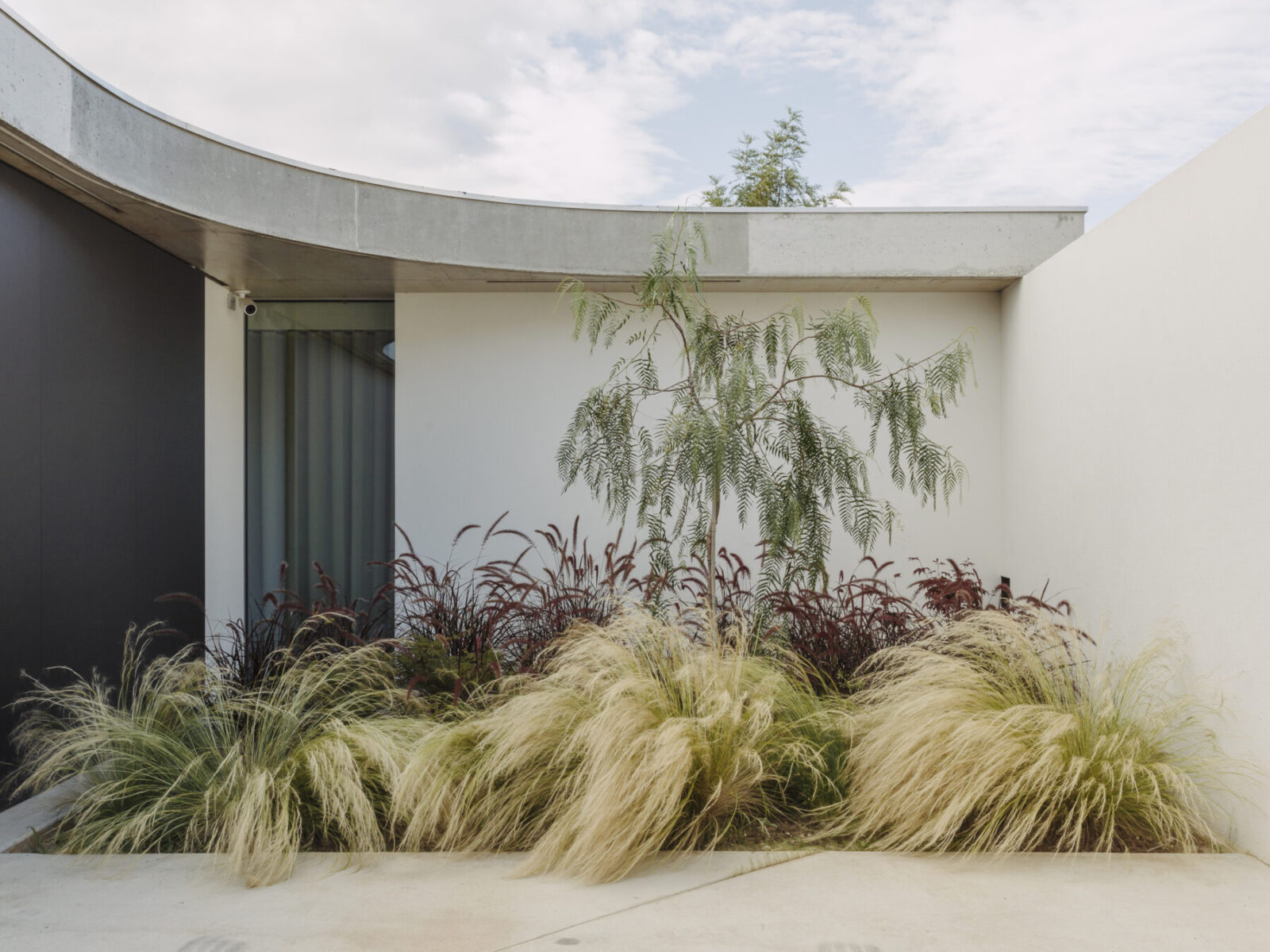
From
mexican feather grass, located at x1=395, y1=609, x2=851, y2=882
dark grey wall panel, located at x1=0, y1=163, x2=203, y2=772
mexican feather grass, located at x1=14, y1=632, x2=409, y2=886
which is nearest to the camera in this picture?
mexican feather grass, located at x1=395, y1=609, x2=851, y2=882

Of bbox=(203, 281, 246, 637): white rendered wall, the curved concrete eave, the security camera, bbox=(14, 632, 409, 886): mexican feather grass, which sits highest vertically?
the curved concrete eave

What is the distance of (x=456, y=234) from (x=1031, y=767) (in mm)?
3878

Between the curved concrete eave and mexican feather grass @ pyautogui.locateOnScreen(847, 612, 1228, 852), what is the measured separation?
9.28 ft

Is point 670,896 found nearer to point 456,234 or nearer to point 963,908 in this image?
point 963,908

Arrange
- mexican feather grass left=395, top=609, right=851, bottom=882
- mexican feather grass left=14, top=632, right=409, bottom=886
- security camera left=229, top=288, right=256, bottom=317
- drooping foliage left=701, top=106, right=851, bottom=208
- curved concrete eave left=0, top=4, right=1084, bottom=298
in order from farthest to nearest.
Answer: drooping foliage left=701, top=106, right=851, bottom=208 → security camera left=229, top=288, right=256, bottom=317 → curved concrete eave left=0, top=4, right=1084, bottom=298 → mexican feather grass left=14, top=632, right=409, bottom=886 → mexican feather grass left=395, top=609, right=851, bottom=882

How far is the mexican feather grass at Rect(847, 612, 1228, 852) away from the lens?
2643 mm

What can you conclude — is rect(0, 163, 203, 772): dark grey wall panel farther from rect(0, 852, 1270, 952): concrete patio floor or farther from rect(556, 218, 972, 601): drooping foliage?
rect(556, 218, 972, 601): drooping foliage

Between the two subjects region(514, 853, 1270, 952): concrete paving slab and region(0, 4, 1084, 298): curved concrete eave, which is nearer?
region(514, 853, 1270, 952): concrete paving slab

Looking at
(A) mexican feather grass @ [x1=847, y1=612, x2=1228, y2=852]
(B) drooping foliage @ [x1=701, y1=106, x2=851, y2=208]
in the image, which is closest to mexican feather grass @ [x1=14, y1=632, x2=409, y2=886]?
(A) mexican feather grass @ [x1=847, y1=612, x2=1228, y2=852]

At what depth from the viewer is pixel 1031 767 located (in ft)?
8.59

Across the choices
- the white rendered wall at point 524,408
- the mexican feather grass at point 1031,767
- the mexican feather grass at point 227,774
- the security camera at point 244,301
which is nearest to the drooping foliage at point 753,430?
the mexican feather grass at point 1031,767

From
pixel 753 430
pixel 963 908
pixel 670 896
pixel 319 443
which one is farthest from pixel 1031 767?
pixel 319 443

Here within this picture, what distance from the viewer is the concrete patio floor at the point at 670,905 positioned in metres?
2.12

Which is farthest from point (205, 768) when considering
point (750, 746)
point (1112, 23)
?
point (1112, 23)
